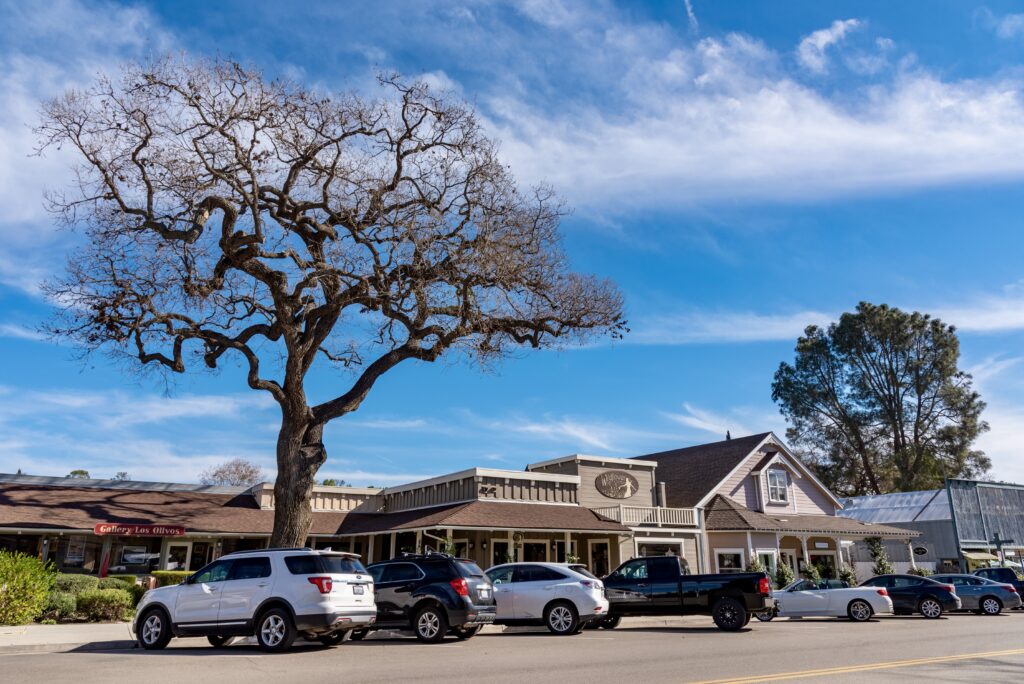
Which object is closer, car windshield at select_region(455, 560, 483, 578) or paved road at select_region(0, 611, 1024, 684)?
paved road at select_region(0, 611, 1024, 684)

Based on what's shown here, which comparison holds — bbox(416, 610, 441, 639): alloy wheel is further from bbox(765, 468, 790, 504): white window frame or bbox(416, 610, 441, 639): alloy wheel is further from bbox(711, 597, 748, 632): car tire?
bbox(765, 468, 790, 504): white window frame

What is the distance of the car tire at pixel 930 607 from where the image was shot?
22861 millimetres

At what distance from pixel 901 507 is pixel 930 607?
2488 centimetres

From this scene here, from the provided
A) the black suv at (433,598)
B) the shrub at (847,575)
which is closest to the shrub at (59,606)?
the black suv at (433,598)

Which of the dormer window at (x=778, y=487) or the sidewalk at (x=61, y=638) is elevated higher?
the dormer window at (x=778, y=487)

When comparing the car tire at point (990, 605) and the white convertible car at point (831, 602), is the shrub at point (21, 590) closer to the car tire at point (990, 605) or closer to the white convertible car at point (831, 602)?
the white convertible car at point (831, 602)

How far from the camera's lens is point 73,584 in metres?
19.3

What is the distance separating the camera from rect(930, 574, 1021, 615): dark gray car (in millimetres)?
24188

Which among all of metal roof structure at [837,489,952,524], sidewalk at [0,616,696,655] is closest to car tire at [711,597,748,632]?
sidewalk at [0,616,696,655]

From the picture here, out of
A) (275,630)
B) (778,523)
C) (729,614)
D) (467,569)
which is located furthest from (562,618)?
(778,523)

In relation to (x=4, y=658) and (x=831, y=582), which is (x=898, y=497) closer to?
(x=831, y=582)

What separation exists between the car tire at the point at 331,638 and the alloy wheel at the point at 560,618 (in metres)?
4.47

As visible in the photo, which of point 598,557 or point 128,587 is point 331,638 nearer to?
point 128,587

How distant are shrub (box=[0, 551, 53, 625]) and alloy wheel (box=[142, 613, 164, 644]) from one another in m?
6.14
